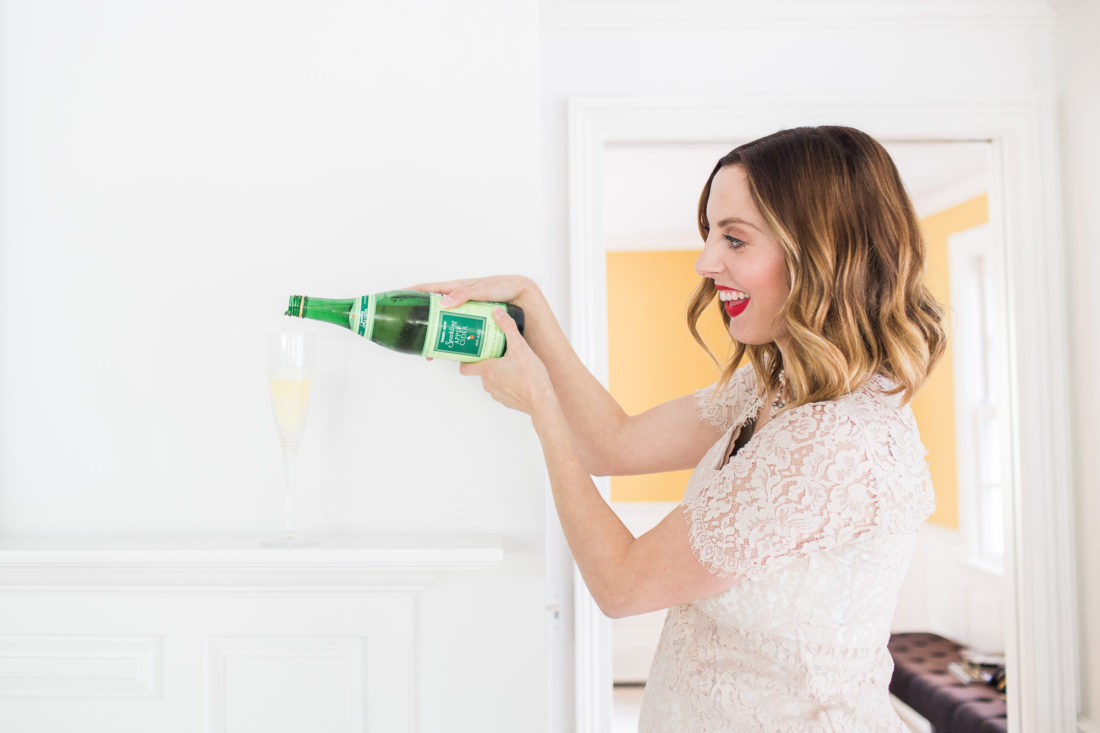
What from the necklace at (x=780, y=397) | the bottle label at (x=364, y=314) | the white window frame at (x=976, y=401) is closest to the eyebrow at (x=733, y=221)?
the necklace at (x=780, y=397)

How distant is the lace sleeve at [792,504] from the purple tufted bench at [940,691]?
6.44 feet

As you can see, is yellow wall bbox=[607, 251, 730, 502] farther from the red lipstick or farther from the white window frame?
the red lipstick

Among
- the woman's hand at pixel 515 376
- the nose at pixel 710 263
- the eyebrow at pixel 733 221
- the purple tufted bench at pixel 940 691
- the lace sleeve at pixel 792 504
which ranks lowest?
the purple tufted bench at pixel 940 691

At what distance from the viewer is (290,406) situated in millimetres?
891

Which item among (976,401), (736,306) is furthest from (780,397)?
(976,401)

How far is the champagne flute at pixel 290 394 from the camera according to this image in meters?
0.88

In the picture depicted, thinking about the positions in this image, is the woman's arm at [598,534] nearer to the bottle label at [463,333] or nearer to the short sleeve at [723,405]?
the bottle label at [463,333]

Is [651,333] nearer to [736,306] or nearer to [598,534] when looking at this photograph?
[736,306]

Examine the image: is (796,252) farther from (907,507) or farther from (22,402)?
(22,402)

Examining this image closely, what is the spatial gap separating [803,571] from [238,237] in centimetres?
80

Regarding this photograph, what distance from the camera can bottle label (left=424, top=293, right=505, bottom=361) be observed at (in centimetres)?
86

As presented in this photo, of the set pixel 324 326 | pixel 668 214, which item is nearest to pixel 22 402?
pixel 324 326

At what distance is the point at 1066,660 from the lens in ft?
6.70

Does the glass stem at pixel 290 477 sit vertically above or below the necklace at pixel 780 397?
below
